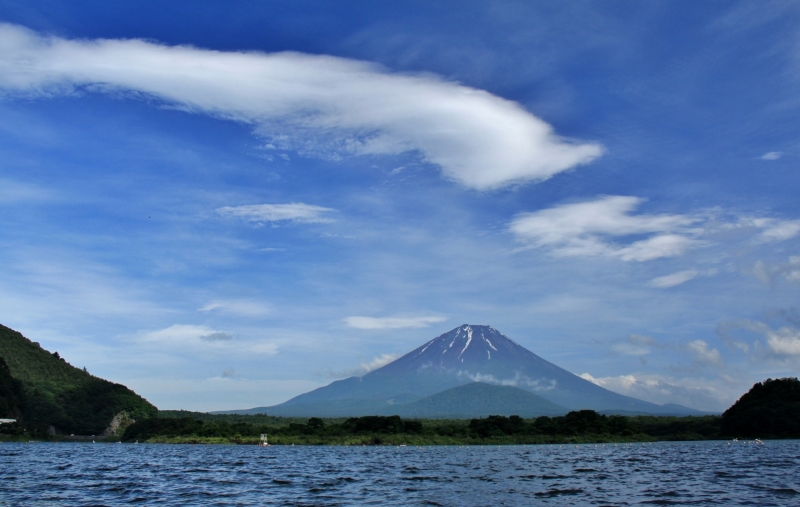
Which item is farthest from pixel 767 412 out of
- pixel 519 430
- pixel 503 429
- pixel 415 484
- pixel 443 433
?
pixel 415 484

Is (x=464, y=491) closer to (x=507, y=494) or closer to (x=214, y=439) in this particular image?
(x=507, y=494)

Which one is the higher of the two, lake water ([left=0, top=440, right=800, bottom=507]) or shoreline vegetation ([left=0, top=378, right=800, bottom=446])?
shoreline vegetation ([left=0, top=378, right=800, bottom=446])

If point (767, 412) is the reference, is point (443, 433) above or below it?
below

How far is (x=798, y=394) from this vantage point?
442ft

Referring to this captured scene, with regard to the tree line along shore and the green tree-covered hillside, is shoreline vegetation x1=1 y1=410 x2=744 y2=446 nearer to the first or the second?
the tree line along shore

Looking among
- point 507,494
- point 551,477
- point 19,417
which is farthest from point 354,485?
point 19,417

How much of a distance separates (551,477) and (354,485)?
15478 mm

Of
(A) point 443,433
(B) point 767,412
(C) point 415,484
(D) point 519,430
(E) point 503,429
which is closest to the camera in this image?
(C) point 415,484

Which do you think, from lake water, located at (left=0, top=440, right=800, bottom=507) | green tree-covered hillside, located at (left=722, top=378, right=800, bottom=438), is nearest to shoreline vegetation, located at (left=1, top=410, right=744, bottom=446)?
green tree-covered hillside, located at (left=722, top=378, right=800, bottom=438)

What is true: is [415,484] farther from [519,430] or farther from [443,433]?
[519,430]

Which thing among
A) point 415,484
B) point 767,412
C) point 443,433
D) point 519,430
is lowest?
point 415,484

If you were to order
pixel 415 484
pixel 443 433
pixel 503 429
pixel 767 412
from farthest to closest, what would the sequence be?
pixel 503 429, pixel 443 433, pixel 767 412, pixel 415 484

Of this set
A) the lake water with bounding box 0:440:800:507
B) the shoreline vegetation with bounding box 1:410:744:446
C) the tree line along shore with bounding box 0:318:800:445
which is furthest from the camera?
the shoreline vegetation with bounding box 1:410:744:446

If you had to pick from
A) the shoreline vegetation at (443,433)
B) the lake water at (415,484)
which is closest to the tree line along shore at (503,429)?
the shoreline vegetation at (443,433)
